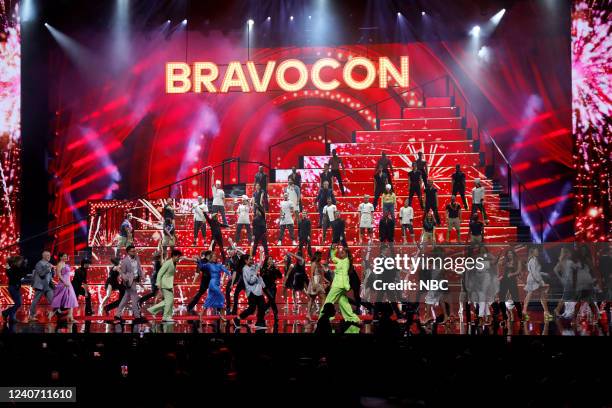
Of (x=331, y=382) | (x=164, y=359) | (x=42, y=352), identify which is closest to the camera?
(x=331, y=382)

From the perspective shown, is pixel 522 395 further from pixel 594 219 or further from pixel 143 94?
pixel 143 94

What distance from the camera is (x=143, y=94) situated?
93.4ft

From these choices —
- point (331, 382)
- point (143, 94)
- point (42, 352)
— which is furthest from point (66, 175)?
point (331, 382)

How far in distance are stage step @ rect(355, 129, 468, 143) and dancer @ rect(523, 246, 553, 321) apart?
10.6 metres

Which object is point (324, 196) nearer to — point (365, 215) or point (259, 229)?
point (365, 215)

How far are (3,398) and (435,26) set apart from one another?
72.8 ft

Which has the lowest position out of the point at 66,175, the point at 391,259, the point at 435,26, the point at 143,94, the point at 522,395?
the point at 522,395

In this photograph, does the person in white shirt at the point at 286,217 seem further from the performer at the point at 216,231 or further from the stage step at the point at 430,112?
the stage step at the point at 430,112

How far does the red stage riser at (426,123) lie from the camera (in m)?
27.1

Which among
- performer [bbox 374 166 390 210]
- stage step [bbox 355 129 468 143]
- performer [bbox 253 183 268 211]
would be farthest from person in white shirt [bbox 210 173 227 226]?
stage step [bbox 355 129 468 143]

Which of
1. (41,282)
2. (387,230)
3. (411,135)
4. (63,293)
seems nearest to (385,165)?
(387,230)

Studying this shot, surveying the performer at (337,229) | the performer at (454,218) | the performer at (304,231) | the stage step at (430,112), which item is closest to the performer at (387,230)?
the performer at (337,229)

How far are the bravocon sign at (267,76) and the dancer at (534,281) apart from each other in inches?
458

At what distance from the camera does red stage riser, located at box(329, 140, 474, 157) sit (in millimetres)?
26469
